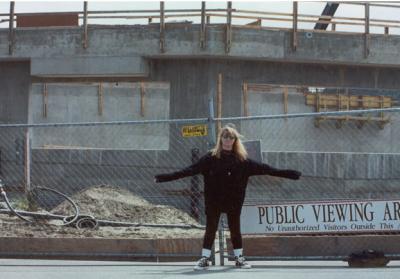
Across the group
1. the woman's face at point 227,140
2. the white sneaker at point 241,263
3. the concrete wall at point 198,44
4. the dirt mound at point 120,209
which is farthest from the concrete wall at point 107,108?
the woman's face at point 227,140

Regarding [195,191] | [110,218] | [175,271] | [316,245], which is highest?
[195,191]

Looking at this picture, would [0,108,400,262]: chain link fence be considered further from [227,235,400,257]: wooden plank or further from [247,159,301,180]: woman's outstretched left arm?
[247,159,301,180]: woman's outstretched left arm

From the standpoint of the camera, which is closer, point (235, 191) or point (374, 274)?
point (374, 274)

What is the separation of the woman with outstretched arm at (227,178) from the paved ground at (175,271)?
0.35 meters

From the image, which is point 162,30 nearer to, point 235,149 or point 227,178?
point 235,149

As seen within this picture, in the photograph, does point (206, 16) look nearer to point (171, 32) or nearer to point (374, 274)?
point (171, 32)

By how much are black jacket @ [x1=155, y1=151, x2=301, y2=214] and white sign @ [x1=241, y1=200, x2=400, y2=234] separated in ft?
2.11

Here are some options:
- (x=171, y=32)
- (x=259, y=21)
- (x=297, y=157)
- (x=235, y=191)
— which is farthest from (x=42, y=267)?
(x=259, y=21)

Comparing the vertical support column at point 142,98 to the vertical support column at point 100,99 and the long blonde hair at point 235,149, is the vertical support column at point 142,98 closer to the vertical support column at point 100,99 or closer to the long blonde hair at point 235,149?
the vertical support column at point 100,99

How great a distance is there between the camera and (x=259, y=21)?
27.2 metres

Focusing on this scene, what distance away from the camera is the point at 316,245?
9.11 m

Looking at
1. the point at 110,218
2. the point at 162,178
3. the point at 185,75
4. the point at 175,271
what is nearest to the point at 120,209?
the point at 110,218

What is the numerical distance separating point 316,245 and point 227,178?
1.53 meters

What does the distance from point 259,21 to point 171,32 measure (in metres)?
3.56
